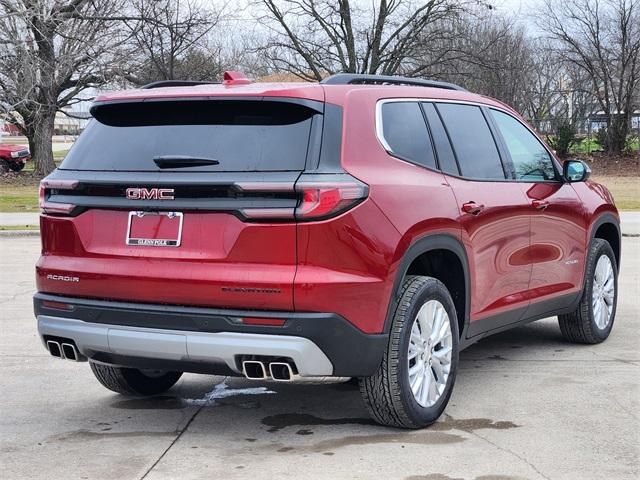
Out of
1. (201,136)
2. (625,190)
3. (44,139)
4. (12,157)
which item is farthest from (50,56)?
(201,136)

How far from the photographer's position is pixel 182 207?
15.4 ft

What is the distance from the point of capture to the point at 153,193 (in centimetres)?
476

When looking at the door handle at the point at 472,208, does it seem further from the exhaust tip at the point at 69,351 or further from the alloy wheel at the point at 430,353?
the exhaust tip at the point at 69,351

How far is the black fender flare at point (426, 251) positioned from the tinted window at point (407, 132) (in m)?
0.42

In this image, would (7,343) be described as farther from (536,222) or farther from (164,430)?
(536,222)

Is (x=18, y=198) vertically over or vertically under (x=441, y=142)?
under

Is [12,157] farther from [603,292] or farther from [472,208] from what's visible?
[472,208]

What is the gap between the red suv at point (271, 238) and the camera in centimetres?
454

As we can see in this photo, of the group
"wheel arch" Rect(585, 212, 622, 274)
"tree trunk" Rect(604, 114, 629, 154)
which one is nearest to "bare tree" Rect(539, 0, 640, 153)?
"tree trunk" Rect(604, 114, 629, 154)

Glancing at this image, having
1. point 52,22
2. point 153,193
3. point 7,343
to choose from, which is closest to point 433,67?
point 52,22

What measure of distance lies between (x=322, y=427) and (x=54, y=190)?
6.08 feet

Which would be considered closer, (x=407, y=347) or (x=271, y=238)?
(x=271, y=238)

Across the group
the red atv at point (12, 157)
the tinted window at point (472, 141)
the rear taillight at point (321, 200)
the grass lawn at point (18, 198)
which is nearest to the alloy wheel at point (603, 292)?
the tinted window at point (472, 141)

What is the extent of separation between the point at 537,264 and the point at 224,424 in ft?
7.71
